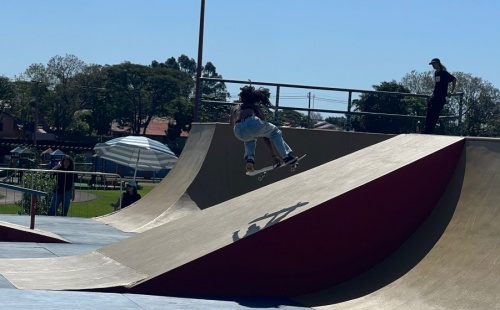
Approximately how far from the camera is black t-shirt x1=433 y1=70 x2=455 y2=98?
47.4 ft

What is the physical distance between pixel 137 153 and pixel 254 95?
53.2 ft

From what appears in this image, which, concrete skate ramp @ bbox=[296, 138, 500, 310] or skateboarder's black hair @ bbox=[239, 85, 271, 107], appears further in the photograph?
skateboarder's black hair @ bbox=[239, 85, 271, 107]

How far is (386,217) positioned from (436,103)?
6.40 metres

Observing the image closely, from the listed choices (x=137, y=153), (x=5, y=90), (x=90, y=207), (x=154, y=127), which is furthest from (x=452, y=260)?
(x=154, y=127)

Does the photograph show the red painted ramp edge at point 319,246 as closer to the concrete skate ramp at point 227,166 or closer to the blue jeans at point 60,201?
the concrete skate ramp at point 227,166

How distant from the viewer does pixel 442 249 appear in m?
8.29

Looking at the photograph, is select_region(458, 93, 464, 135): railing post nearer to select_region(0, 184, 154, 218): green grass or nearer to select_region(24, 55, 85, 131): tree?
select_region(0, 184, 154, 218): green grass

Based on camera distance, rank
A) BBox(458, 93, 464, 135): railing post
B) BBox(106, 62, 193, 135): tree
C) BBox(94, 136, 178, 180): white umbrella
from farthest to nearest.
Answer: BBox(106, 62, 193, 135): tree, BBox(94, 136, 178, 180): white umbrella, BBox(458, 93, 464, 135): railing post

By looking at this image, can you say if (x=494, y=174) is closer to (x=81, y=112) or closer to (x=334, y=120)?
(x=334, y=120)

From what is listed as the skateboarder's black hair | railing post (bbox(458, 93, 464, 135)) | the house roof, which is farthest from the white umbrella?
the house roof

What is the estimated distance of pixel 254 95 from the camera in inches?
419

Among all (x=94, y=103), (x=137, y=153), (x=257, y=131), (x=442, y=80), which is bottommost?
(x=137, y=153)

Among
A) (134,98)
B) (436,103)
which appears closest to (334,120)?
(436,103)

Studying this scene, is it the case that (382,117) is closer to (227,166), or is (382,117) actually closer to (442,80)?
(227,166)
